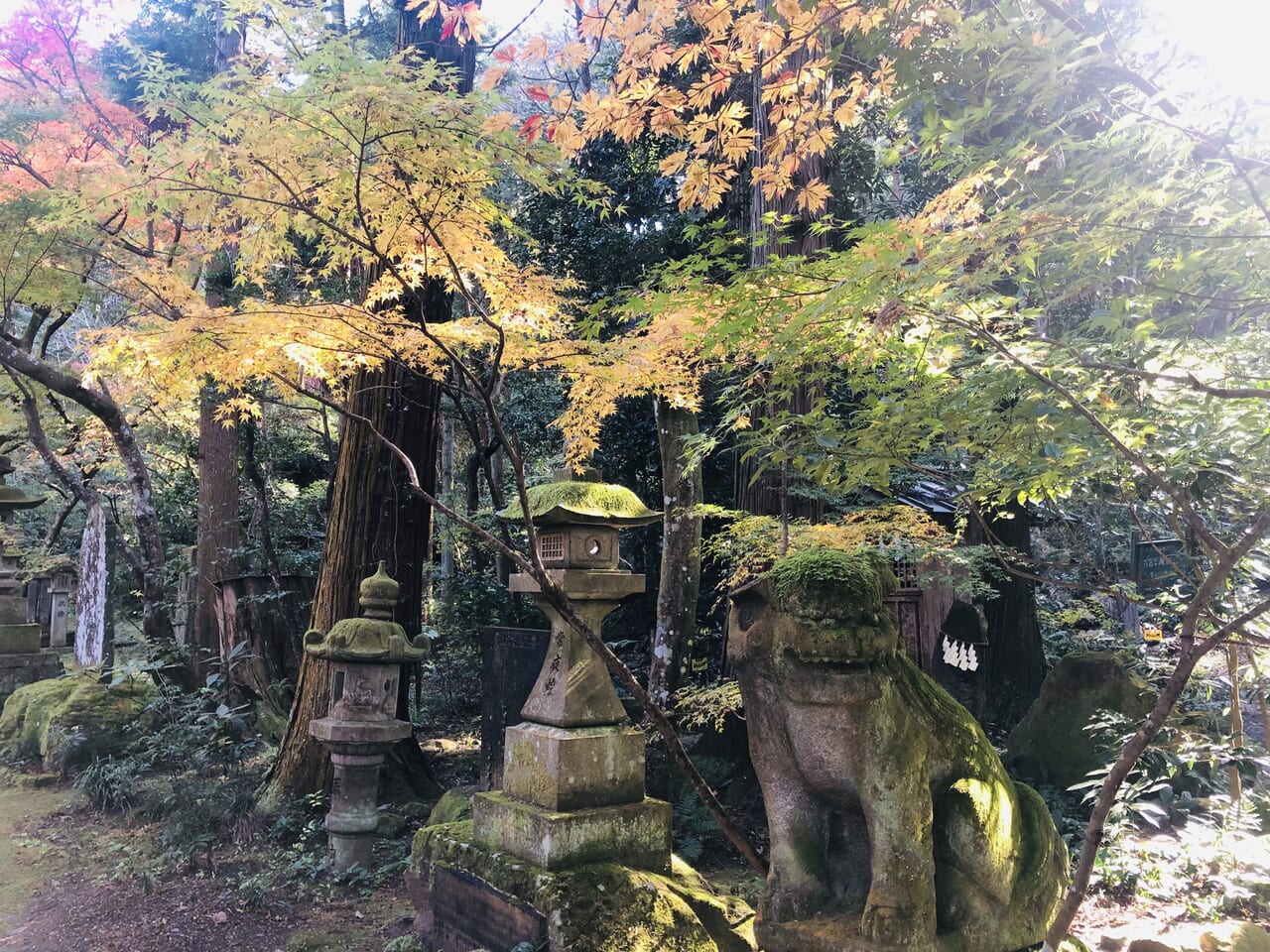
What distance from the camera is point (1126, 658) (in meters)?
6.45

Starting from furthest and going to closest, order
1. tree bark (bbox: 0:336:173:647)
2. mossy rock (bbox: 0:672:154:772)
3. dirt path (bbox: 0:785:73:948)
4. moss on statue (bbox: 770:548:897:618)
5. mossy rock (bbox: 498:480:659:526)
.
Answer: mossy rock (bbox: 0:672:154:772) < tree bark (bbox: 0:336:173:647) < dirt path (bbox: 0:785:73:948) < mossy rock (bbox: 498:480:659:526) < moss on statue (bbox: 770:548:897:618)

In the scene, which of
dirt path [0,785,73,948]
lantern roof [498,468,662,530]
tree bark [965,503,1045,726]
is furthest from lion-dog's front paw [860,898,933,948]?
tree bark [965,503,1045,726]

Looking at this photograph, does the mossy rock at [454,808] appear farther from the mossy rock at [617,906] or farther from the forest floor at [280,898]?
the mossy rock at [617,906]

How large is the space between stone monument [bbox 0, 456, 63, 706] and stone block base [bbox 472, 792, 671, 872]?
10.5 meters

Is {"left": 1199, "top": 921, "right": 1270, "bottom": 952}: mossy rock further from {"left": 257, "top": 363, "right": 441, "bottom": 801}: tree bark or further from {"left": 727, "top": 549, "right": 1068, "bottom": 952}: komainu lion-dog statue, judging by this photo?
{"left": 257, "top": 363, "right": 441, "bottom": 801}: tree bark

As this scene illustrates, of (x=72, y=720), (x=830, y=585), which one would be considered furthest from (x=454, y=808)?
(x=72, y=720)

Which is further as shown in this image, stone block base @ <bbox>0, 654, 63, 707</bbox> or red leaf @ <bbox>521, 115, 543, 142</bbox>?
stone block base @ <bbox>0, 654, 63, 707</bbox>

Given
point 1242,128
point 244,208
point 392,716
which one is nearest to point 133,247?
point 244,208

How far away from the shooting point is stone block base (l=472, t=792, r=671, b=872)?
3568 mm

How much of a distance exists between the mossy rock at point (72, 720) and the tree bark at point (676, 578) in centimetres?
572

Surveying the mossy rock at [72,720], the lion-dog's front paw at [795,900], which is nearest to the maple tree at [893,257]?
the lion-dog's front paw at [795,900]

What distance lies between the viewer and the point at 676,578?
7.48m

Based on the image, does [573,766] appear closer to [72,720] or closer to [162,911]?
[162,911]

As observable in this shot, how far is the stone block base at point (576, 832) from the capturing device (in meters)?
3.57
